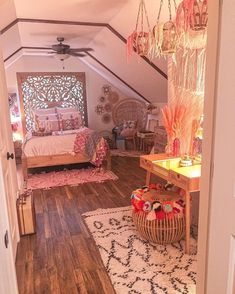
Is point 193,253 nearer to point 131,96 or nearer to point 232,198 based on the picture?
point 232,198

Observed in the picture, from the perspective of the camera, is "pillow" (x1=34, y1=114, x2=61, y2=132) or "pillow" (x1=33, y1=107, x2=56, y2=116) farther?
"pillow" (x1=33, y1=107, x2=56, y2=116)

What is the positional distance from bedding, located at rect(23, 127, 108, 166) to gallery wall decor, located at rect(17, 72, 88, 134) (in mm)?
1640

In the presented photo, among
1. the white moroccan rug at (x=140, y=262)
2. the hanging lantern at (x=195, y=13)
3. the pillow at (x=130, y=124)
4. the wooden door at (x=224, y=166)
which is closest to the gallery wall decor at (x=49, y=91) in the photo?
the pillow at (x=130, y=124)

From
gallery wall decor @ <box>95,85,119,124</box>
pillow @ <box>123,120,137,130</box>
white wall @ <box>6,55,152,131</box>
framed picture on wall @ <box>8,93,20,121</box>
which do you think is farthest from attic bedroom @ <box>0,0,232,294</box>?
gallery wall decor @ <box>95,85,119,124</box>

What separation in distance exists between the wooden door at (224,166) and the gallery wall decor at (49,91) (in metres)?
5.55

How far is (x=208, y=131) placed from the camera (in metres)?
1.11

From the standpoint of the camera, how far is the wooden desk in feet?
6.72

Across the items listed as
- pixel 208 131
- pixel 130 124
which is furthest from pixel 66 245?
pixel 130 124

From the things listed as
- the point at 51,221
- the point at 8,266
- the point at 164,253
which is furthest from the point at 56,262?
the point at 8,266

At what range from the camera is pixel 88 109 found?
21.8 feet

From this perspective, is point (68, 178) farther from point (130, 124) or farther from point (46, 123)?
point (130, 124)

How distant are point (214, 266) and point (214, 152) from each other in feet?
1.64

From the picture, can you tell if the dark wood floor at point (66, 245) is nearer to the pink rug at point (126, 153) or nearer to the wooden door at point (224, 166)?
the wooden door at point (224, 166)

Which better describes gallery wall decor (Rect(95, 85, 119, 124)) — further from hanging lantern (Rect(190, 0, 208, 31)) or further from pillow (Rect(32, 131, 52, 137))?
hanging lantern (Rect(190, 0, 208, 31))
